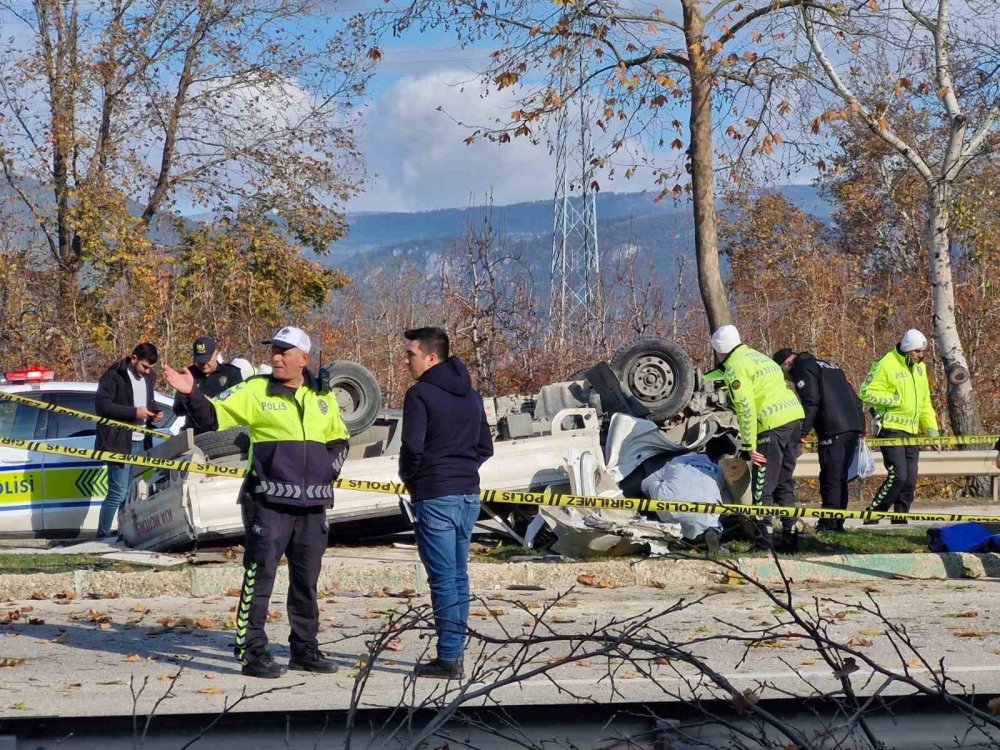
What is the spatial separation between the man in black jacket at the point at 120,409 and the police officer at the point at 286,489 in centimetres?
505

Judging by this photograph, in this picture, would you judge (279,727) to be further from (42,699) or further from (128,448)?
(128,448)

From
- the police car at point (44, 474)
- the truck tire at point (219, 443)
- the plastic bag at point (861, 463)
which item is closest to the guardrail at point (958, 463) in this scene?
the plastic bag at point (861, 463)

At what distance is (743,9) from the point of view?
1585cm

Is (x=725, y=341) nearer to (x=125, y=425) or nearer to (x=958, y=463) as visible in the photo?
(x=125, y=425)

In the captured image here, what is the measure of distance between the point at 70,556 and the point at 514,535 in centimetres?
348

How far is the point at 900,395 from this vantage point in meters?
11.6

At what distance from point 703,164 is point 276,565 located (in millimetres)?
10951

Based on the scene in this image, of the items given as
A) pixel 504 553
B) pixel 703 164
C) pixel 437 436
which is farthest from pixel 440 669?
pixel 703 164

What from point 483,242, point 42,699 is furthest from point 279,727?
point 483,242

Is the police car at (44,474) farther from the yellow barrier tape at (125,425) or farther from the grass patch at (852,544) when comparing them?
the grass patch at (852,544)

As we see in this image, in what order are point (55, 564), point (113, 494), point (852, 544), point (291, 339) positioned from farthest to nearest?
point (113, 494) < point (852, 544) < point (55, 564) < point (291, 339)

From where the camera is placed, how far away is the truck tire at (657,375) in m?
11.6

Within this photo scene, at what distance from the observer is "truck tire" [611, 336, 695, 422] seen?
11609 mm

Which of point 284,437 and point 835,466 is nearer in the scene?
point 284,437
